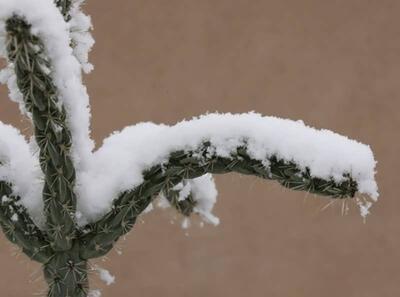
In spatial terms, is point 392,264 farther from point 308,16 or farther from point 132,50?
point 132,50

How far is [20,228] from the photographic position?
628mm

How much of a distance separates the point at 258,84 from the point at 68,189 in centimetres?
160

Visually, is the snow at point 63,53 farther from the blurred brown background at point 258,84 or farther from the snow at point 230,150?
the blurred brown background at point 258,84

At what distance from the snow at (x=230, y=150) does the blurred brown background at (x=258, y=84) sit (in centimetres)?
149

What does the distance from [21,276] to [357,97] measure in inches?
43.7

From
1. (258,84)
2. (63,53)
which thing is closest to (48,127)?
(63,53)

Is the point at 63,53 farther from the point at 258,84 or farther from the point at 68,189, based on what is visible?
the point at 258,84

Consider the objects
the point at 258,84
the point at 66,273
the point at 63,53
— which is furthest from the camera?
the point at 258,84

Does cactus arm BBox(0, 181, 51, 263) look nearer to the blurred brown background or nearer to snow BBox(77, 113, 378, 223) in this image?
snow BBox(77, 113, 378, 223)

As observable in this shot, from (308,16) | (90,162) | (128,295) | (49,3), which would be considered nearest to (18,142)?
(90,162)

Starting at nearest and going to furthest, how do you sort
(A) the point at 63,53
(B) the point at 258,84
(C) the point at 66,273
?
(A) the point at 63,53
(C) the point at 66,273
(B) the point at 258,84

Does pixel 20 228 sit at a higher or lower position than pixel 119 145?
lower

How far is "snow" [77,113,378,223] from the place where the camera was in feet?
1.90

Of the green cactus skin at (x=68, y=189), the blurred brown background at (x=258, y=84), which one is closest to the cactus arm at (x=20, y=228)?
the green cactus skin at (x=68, y=189)
